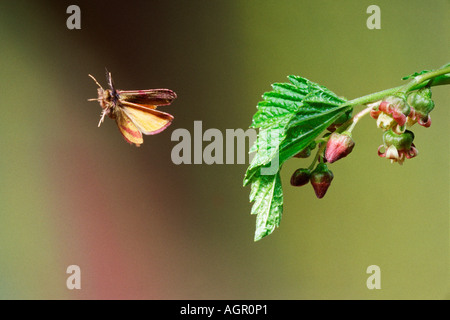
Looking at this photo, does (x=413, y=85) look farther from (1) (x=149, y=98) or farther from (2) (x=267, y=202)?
(1) (x=149, y=98)

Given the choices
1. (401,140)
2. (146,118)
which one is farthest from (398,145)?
(146,118)

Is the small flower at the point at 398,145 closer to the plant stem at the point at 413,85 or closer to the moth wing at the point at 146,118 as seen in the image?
the plant stem at the point at 413,85

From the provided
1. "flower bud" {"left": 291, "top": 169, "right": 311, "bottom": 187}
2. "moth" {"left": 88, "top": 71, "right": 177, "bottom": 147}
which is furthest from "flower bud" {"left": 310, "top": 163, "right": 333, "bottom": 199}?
"moth" {"left": 88, "top": 71, "right": 177, "bottom": 147}

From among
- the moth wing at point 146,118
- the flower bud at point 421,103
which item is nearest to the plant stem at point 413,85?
A: the flower bud at point 421,103

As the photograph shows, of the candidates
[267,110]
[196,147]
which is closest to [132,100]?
[267,110]

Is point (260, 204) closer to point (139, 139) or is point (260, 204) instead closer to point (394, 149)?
point (394, 149)

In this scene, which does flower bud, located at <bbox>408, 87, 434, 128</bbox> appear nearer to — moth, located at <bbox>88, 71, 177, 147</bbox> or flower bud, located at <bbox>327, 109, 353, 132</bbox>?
flower bud, located at <bbox>327, 109, 353, 132</bbox>

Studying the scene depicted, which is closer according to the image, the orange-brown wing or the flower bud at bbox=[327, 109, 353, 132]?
the flower bud at bbox=[327, 109, 353, 132]
